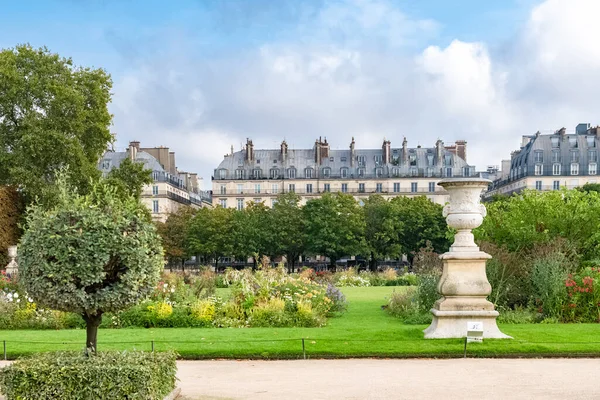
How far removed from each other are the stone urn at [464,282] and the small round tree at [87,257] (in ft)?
20.3

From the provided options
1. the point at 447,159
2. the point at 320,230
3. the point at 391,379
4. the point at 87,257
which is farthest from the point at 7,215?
the point at 447,159

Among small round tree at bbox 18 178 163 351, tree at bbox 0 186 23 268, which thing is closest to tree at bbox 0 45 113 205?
tree at bbox 0 186 23 268

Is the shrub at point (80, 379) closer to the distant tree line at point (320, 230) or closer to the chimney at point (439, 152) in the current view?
the distant tree line at point (320, 230)

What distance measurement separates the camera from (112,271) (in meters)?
7.74

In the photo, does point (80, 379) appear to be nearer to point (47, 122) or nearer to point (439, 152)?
point (47, 122)

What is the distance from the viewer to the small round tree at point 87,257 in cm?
742

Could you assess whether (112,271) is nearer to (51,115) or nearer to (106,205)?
(106,205)

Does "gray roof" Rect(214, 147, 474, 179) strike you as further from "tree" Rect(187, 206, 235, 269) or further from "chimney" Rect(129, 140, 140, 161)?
"tree" Rect(187, 206, 235, 269)

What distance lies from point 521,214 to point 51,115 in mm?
20930

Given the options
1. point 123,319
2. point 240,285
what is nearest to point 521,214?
point 240,285

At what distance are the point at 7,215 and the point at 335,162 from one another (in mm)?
46154

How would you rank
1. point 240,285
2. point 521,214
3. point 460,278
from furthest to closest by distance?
point 521,214
point 240,285
point 460,278

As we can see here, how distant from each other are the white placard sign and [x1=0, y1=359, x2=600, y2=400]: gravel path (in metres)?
0.80

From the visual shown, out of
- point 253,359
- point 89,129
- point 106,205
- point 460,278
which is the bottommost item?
point 253,359
